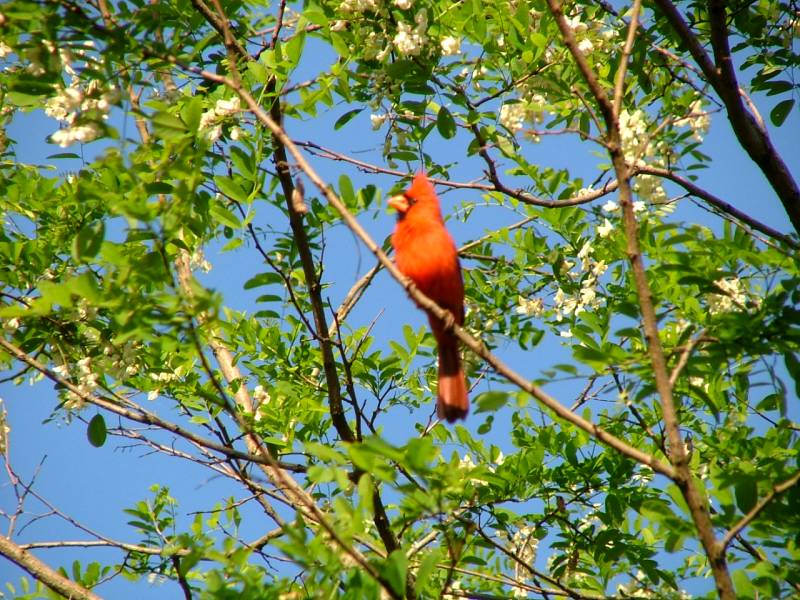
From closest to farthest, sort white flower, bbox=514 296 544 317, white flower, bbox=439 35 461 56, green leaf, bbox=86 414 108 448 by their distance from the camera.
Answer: green leaf, bbox=86 414 108 448 < white flower, bbox=439 35 461 56 < white flower, bbox=514 296 544 317

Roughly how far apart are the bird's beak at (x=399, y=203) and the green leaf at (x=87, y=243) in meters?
2.07

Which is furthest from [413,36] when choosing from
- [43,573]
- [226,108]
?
[43,573]

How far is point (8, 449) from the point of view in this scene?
518 cm

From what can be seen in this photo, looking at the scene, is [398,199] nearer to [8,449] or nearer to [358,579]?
[358,579]

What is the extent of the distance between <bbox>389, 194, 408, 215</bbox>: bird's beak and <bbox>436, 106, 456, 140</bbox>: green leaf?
0.46m

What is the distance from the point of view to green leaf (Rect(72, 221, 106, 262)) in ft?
9.37

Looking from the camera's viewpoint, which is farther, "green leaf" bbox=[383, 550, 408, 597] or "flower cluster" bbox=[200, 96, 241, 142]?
"flower cluster" bbox=[200, 96, 241, 142]

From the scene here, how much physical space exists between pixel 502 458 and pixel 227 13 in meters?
2.97

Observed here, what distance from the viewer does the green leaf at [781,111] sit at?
192 inches

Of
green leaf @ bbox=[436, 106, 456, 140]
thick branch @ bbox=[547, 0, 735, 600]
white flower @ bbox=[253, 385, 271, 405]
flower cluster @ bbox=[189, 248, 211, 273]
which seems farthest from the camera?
flower cluster @ bbox=[189, 248, 211, 273]

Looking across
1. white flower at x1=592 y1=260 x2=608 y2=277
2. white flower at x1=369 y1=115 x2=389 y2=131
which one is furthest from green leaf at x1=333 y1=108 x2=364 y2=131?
white flower at x1=592 y1=260 x2=608 y2=277

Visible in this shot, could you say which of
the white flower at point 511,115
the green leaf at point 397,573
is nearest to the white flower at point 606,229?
the white flower at point 511,115

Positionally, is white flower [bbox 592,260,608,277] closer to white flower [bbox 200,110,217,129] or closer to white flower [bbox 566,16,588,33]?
white flower [bbox 566,16,588,33]

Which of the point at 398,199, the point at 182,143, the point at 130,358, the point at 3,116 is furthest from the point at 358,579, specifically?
the point at 3,116
